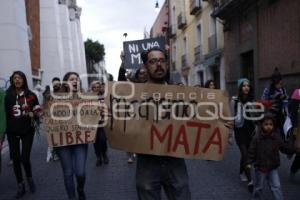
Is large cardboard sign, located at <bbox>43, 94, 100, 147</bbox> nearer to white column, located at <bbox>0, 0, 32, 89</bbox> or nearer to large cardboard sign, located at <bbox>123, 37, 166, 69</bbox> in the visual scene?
large cardboard sign, located at <bbox>123, 37, 166, 69</bbox>

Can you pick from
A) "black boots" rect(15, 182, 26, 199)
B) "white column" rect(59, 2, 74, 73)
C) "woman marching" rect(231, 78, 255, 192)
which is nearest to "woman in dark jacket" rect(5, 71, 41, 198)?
"black boots" rect(15, 182, 26, 199)

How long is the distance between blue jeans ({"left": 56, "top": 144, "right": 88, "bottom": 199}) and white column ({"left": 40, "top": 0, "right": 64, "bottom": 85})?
21053mm

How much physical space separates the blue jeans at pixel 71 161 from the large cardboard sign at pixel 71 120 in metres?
0.10

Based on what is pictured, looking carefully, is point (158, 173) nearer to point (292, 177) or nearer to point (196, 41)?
point (292, 177)

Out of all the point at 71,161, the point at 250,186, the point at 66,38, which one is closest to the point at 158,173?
the point at 71,161

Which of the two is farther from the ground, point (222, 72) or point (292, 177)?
point (222, 72)

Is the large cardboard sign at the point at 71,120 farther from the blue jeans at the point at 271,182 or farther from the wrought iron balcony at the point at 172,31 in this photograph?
the wrought iron balcony at the point at 172,31

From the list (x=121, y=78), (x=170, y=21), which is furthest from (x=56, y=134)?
(x=170, y=21)

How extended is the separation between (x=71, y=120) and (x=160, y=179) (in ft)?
7.47

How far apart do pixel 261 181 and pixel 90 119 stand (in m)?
2.03

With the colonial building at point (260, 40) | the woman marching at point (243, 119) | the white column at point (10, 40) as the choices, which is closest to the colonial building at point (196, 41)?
the colonial building at point (260, 40)

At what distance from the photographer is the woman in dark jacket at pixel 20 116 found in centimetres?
641

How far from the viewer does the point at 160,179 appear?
11.9ft

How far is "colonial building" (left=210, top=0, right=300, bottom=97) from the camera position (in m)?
13.7
